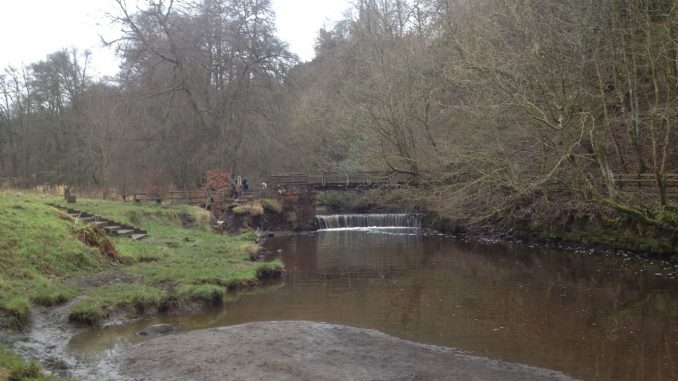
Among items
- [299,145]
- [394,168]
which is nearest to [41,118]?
[299,145]

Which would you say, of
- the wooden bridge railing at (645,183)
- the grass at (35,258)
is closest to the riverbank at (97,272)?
the grass at (35,258)

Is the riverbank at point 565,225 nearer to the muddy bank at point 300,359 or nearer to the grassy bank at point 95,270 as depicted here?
the grassy bank at point 95,270

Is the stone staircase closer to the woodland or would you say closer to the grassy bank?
the grassy bank

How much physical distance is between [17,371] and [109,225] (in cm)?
1269

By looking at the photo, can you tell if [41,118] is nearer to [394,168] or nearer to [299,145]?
[299,145]

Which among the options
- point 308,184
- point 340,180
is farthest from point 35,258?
point 340,180

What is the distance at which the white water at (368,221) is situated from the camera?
1345 inches

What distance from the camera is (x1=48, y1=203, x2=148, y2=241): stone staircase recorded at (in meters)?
17.6

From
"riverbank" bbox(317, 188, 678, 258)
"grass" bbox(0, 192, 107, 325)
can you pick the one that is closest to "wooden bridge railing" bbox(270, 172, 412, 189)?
"riverbank" bbox(317, 188, 678, 258)

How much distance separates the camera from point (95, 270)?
13.5 m

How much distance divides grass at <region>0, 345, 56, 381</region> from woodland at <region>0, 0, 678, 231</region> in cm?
1639

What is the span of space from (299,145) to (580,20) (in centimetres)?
2619

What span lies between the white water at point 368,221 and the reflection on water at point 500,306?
1230 centimetres

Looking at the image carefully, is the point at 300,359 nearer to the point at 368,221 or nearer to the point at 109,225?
the point at 109,225
